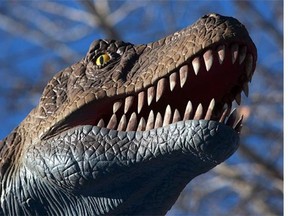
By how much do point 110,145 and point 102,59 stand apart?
1.41 feet

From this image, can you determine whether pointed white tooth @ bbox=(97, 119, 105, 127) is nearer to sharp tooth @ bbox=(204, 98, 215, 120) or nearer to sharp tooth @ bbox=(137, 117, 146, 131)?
sharp tooth @ bbox=(137, 117, 146, 131)

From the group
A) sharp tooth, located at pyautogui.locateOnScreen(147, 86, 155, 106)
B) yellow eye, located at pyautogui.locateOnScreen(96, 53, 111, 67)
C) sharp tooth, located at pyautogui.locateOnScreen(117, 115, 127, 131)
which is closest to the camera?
sharp tooth, located at pyautogui.locateOnScreen(147, 86, 155, 106)

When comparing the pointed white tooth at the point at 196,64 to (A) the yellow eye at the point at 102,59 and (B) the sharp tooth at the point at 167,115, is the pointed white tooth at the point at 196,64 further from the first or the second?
(A) the yellow eye at the point at 102,59

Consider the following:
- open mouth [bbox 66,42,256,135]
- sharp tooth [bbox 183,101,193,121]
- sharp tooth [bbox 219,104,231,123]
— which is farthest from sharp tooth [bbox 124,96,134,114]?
sharp tooth [bbox 219,104,231,123]

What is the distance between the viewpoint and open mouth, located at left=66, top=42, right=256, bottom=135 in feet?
13.3

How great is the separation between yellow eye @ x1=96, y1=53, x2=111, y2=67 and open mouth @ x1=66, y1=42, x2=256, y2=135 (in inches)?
11.2

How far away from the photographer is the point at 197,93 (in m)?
4.17

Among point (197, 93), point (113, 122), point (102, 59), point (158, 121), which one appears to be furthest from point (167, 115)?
point (102, 59)

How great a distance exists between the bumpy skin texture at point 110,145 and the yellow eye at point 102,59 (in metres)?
0.02

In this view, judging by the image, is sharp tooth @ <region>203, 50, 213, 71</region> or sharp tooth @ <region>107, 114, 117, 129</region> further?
sharp tooth @ <region>107, 114, 117, 129</region>

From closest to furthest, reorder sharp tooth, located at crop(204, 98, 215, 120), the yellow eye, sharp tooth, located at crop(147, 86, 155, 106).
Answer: sharp tooth, located at crop(204, 98, 215, 120) < sharp tooth, located at crop(147, 86, 155, 106) < the yellow eye

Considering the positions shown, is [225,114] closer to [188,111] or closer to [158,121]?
[188,111]

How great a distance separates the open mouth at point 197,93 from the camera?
407 centimetres

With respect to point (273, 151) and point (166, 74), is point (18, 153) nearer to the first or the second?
point (166, 74)
